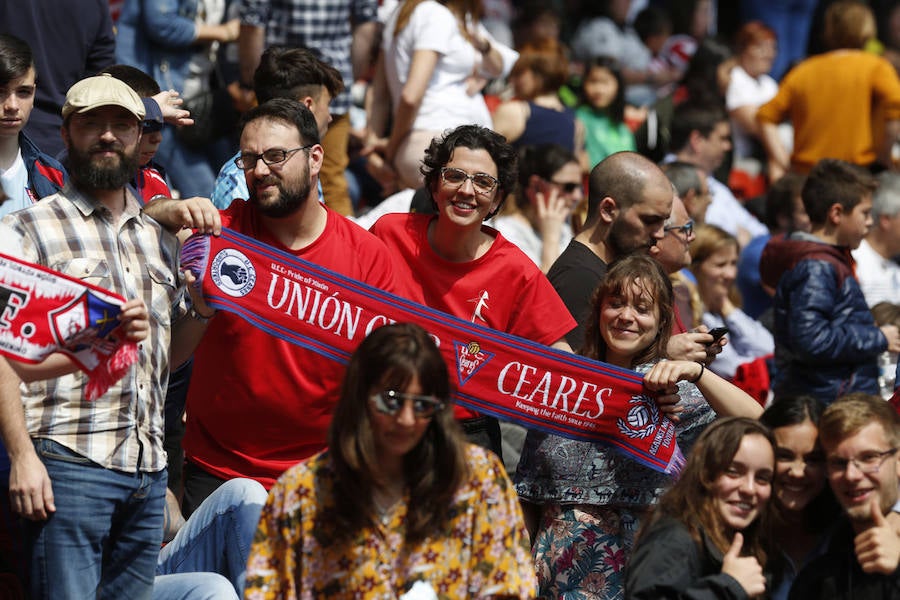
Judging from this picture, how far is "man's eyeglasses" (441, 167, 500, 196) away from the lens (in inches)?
225

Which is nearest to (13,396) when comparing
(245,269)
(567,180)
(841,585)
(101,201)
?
(101,201)

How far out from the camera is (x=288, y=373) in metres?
5.36

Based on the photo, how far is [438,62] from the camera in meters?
8.74

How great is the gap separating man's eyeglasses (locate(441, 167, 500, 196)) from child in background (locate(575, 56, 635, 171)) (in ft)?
17.5

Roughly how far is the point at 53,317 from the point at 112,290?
30cm

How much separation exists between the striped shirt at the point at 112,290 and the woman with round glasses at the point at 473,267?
3.79ft

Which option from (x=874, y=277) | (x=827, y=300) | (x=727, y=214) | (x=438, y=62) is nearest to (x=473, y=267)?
(x=827, y=300)

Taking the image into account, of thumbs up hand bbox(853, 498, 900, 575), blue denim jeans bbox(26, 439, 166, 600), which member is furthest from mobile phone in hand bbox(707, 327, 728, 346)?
blue denim jeans bbox(26, 439, 166, 600)

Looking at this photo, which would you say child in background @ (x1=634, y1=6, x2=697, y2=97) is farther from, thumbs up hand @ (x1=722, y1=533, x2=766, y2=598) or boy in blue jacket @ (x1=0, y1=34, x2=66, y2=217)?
thumbs up hand @ (x1=722, y1=533, x2=766, y2=598)

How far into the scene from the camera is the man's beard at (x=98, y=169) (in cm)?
466

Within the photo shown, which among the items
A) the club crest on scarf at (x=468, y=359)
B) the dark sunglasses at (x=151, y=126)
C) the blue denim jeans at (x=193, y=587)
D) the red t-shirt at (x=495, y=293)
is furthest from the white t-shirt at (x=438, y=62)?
the blue denim jeans at (x=193, y=587)

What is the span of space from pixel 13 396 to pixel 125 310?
0.43 meters

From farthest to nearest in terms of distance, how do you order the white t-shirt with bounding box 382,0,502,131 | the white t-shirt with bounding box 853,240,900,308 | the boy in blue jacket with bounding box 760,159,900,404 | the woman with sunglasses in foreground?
the white t-shirt with bounding box 853,240,900,308, the white t-shirt with bounding box 382,0,502,131, the boy in blue jacket with bounding box 760,159,900,404, the woman with sunglasses in foreground

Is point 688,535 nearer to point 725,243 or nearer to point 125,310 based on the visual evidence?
point 125,310
